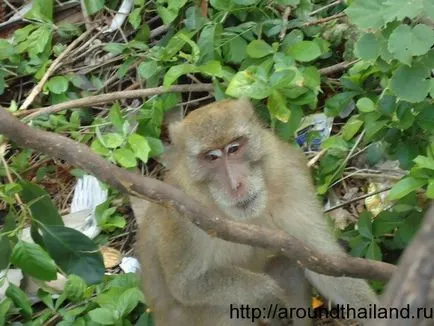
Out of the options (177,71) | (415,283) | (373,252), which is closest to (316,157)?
(373,252)

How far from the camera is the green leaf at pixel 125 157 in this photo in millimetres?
4961

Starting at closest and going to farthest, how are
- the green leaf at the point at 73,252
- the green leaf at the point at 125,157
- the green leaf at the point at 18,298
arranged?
the green leaf at the point at 73,252 < the green leaf at the point at 125,157 < the green leaf at the point at 18,298

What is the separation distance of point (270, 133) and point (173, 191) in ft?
4.37

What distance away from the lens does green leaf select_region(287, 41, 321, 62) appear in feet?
17.6

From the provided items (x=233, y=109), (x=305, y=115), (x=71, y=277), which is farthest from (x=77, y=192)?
(x=233, y=109)

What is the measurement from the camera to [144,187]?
3338 millimetres

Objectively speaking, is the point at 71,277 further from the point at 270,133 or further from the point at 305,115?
the point at 305,115

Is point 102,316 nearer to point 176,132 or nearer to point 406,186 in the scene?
point 176,132

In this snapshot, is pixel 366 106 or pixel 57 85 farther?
pixel 57 85

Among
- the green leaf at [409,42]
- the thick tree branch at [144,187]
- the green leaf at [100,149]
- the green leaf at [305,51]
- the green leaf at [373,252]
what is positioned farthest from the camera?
the green leaf at [305,51]

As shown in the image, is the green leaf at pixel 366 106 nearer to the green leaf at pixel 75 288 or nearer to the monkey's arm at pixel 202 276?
the monkey's arm at pixel 202 276

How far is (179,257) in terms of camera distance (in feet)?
14.9

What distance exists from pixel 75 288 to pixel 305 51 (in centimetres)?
186

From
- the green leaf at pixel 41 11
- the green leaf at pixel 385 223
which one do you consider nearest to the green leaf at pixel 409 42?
the green leaf at pixel 385 223
